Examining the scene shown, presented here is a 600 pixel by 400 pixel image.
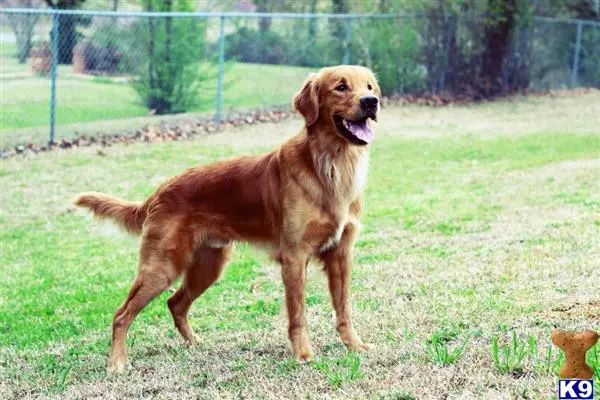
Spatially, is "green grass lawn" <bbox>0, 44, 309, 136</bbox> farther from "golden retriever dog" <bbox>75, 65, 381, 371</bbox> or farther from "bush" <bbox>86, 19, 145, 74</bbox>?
"golden retriever dog" <bbox>75, 65, 381, 371</bbox>

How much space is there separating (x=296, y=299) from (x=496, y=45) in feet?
58.0

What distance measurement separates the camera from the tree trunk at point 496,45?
2119cm

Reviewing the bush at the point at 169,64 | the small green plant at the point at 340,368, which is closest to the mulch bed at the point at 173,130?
the bush at the point at 169,64

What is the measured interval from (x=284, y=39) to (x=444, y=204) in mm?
10433

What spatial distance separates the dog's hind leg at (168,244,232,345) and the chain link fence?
775 cm

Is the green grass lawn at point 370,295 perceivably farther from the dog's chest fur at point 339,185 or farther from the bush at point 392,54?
the bush at point 392,54

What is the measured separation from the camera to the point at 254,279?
22.7ft

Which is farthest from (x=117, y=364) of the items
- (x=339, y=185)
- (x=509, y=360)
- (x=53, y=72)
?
(x=53, y=72)

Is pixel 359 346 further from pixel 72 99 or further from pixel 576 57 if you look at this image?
pixel 576 57

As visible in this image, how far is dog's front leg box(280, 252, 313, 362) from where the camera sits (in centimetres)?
491

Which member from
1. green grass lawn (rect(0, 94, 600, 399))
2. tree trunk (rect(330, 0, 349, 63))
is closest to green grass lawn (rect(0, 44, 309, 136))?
green grass lawn (rect(0, 94, 600, 399))

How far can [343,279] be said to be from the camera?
16.9ft

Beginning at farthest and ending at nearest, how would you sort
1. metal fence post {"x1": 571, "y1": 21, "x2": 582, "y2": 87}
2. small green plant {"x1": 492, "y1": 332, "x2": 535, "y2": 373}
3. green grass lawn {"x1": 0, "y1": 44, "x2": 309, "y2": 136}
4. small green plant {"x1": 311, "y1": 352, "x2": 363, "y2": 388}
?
metal fence post {"x1": 571, "y1": 21, "x2": 582, "y2": 87} → green grass lawn {"x1": 0, "y1": 44, "x2": 309, "y2": 136} → small green plant {"x1": 311, "y1": 352, "x2": 363, "y2": 388} → small green plant {"x1": 492, "y1": 332, "x2": 535, "y2": 373}

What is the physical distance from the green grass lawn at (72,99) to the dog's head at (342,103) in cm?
867
